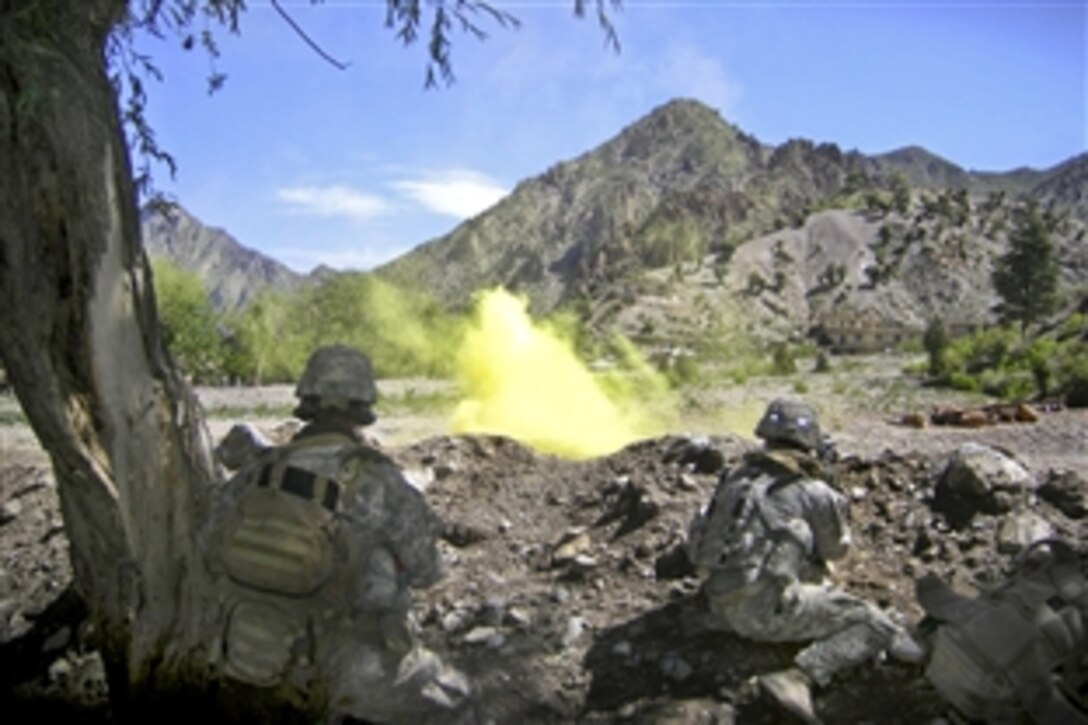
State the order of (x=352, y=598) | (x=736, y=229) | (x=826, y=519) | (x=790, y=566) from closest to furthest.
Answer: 1. (x=352, y=598)
2. (x=790, y=566)
3. (x=826, y=519)
4. (x=736, y=229)

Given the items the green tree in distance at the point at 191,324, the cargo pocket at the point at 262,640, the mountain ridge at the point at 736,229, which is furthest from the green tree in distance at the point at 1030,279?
the cargo pocket at the point at 262,640

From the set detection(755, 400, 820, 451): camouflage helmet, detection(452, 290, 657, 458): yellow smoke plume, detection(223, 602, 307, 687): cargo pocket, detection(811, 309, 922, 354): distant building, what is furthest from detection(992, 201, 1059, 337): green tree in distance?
detection(223, 602, 307, 687): cargo pocket

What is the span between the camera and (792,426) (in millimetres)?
5027

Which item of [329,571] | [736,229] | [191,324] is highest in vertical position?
[736,229]

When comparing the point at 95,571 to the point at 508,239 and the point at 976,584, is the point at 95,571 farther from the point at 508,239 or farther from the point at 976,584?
the point at 508,239

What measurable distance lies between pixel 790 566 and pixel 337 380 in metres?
2.38

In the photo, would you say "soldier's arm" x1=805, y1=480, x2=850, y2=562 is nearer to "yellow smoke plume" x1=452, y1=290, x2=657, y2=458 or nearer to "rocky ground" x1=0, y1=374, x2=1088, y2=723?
"rocky ground" x1=0, y1=374, x2=1088, y2=723

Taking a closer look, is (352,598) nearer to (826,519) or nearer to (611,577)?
(826,519)

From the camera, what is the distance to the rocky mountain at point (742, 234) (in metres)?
63.5

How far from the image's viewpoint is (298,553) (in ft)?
12.7

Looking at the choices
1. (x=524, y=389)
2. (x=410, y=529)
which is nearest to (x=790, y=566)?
(x=410, y=529)

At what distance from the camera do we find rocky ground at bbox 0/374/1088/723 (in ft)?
16.3

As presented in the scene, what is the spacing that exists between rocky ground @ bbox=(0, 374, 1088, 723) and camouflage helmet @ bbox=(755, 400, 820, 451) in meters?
1.10

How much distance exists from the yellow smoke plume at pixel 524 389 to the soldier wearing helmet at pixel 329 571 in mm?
9199
